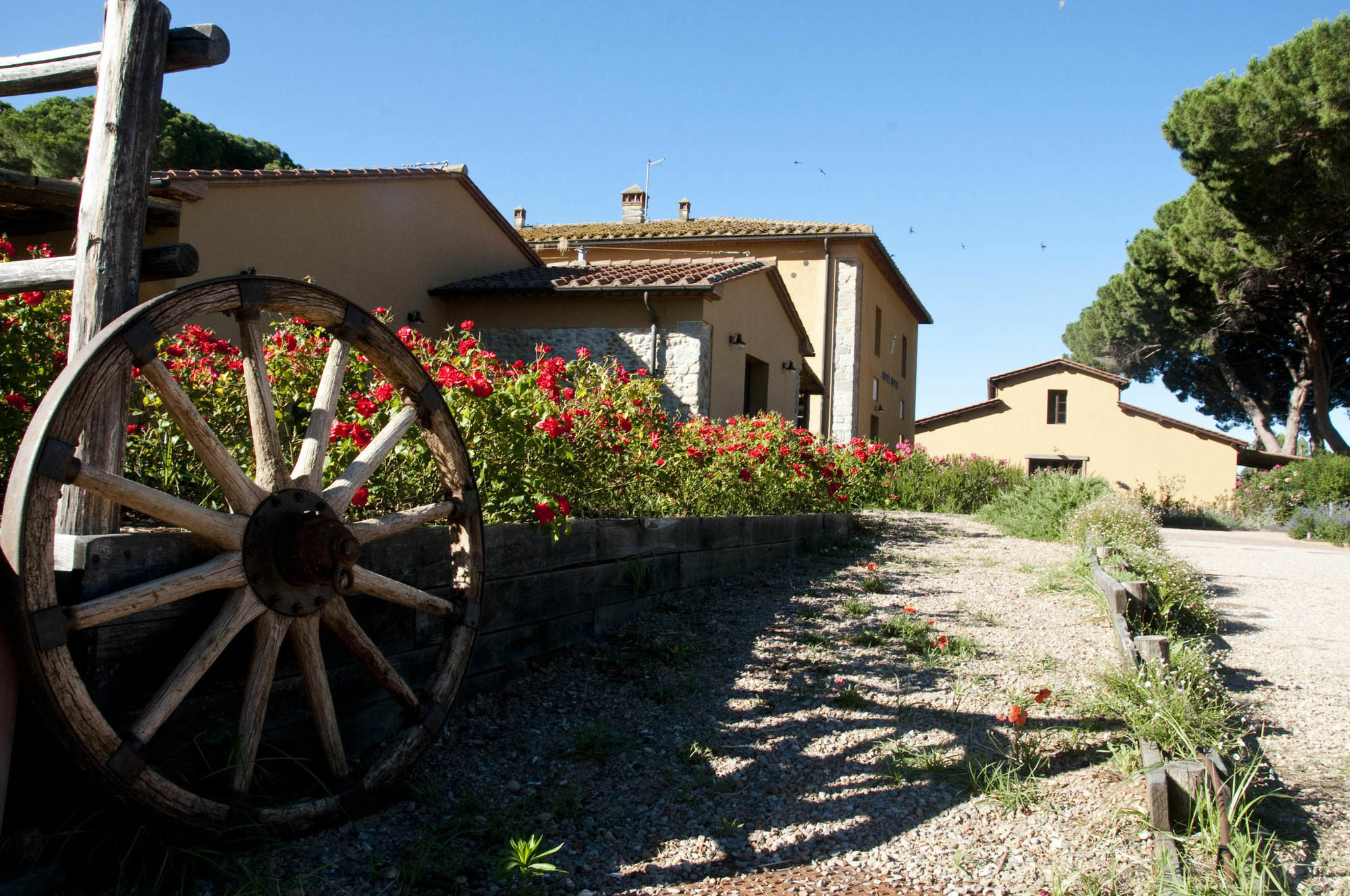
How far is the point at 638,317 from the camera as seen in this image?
1234cm

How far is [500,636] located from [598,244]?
16.1 metres

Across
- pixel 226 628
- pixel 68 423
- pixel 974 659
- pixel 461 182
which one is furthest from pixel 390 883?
pixel 461 182

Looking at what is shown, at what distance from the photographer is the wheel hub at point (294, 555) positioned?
2.35m

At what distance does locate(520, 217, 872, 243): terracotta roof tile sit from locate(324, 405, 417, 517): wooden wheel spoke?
53.6 ft

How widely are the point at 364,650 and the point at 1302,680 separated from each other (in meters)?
4.79

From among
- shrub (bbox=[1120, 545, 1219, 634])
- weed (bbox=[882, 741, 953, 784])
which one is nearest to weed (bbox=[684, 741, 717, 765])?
weed (bbox=[882, 741, 953, 784])

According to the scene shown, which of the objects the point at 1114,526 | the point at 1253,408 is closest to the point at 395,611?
the point at 1114,526

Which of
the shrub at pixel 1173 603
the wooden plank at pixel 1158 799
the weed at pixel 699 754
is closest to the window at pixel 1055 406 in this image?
the shrub at pixel 1173 603

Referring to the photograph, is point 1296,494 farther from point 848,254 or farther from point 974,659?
point 974,659

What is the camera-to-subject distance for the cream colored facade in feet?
86.8

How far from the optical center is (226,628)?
2260 mm

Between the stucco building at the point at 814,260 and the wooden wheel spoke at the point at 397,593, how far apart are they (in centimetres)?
1564

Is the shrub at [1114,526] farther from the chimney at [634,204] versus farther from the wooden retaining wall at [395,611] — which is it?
the chimney at [634,204]

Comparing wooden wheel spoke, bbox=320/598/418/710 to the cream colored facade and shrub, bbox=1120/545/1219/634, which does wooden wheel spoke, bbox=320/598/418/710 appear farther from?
the cream colored facade
